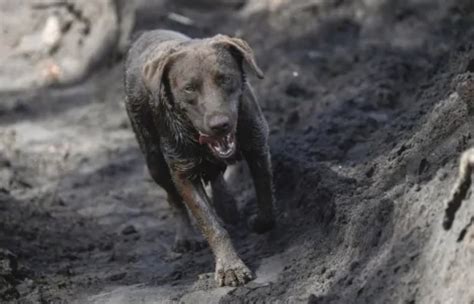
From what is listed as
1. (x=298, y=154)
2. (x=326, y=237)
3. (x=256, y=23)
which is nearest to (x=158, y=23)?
(x=256, y=23)

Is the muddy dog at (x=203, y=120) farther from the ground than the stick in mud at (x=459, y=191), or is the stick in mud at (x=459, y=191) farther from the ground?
the stick in mud at (x=459, y=191)

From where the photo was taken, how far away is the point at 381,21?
1052cm

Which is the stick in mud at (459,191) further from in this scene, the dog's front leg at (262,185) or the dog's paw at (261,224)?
the dog's paw at (261,224)

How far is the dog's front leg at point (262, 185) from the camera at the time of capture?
21.5 feet

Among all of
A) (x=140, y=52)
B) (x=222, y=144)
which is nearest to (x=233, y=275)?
(x=222, y=144)

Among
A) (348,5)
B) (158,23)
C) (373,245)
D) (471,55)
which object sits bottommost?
(158,23)

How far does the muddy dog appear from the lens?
5926 mm

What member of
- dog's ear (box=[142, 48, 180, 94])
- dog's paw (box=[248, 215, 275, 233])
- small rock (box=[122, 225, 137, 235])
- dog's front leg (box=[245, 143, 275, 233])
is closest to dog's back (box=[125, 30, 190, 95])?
dog's ear (box=[142, 48, 180, 94])

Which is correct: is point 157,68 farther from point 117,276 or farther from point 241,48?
point 117,276

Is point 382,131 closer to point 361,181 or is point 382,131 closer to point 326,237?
point 361,181

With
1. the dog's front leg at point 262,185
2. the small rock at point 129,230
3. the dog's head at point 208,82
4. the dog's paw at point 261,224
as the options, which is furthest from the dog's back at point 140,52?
the small rock at point 129,230

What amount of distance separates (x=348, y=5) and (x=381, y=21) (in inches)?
27.9

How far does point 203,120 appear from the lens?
19.2 feet

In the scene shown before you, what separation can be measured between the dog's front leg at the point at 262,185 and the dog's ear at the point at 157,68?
31.6 inches
